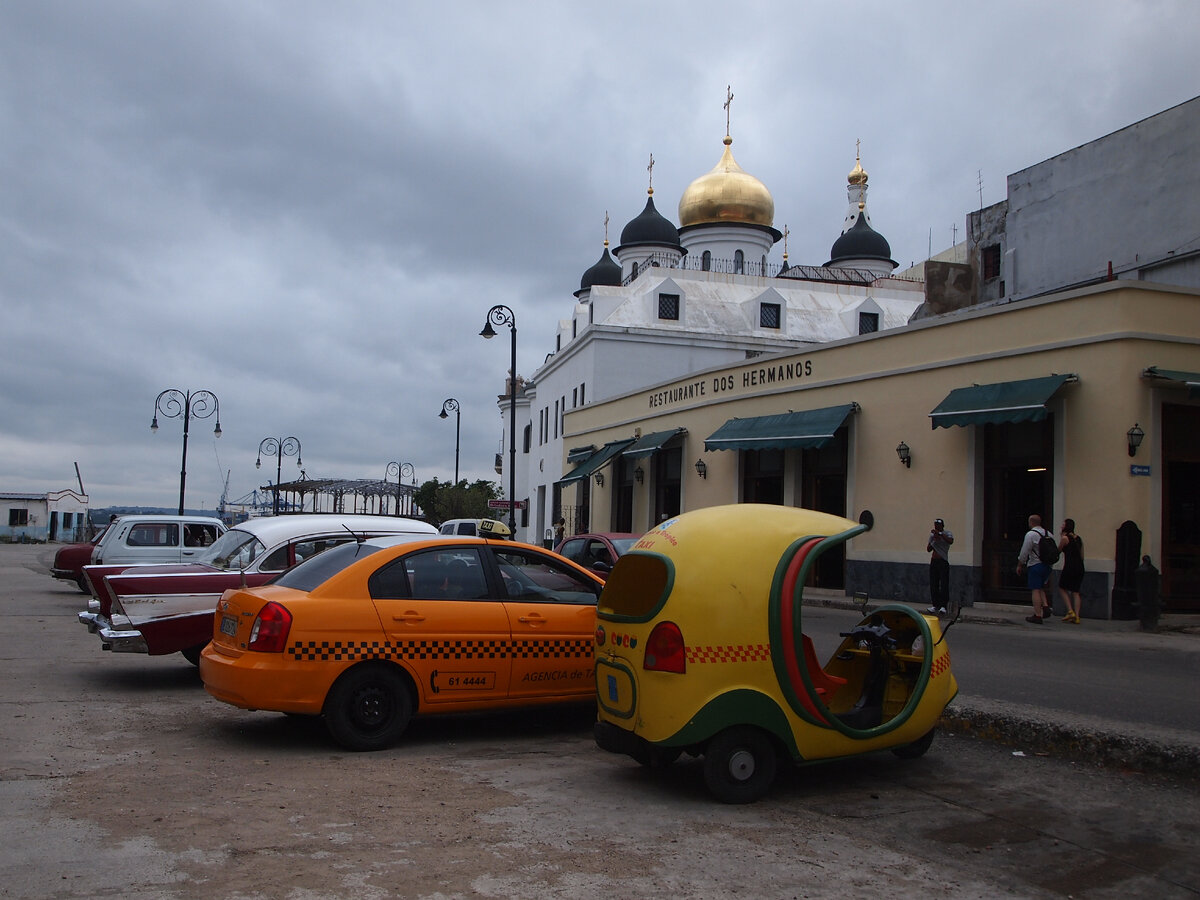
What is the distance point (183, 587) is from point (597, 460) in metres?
25.8

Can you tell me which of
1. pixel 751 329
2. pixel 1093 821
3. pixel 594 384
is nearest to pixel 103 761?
pixel 1093 821

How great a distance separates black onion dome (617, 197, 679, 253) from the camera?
57.0 metres

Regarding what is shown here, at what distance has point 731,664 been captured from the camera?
584cm

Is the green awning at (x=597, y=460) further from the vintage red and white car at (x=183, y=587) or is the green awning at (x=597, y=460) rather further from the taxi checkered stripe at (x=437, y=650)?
the taxi checkered stripe at (x=437, y=650)

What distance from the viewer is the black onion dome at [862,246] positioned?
194 feet

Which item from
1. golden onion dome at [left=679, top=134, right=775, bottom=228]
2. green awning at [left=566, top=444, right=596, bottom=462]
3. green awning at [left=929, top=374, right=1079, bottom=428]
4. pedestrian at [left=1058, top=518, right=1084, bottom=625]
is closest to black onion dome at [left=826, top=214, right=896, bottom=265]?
golden onion dome at [left=679, top=134, right=775, bottom=228]

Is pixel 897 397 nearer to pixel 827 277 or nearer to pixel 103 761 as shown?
pixel 103 761

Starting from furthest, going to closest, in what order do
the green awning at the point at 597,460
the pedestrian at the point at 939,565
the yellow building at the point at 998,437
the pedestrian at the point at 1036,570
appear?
the green awning at the point at 597,460, the pedestrian at the point at 939,565, the yellow building at the point at 998,437, the pedestrian at the point at 1036,570

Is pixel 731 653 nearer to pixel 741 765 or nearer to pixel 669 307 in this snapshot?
pixel 741 765

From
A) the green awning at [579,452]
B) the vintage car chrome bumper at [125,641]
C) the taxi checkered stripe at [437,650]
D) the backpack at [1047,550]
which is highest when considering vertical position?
the green awning at [579,452]

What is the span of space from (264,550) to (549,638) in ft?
14.7

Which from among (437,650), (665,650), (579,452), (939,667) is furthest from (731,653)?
(579,452)

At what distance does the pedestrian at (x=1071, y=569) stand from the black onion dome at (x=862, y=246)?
148 feet

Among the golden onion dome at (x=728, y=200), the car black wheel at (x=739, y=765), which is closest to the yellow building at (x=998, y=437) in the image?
the car black wheel at (x=739, y=765)
